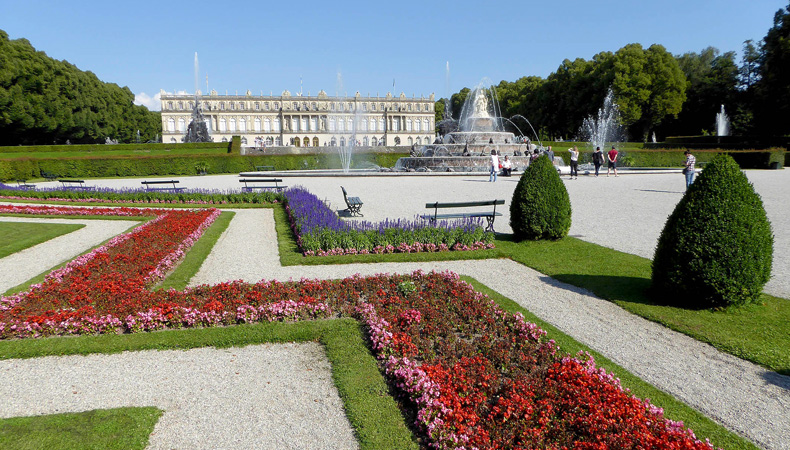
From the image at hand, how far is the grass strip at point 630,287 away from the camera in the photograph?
15.7ft

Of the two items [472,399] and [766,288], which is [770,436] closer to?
[472,399]

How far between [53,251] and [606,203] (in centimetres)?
1335

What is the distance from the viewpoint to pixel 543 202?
29.9 feet

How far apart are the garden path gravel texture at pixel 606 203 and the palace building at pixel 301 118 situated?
76923 millimetres

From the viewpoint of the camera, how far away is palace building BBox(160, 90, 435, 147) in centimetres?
9662

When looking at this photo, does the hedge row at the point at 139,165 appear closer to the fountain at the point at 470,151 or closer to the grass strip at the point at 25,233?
the fountain at the point at 470,151

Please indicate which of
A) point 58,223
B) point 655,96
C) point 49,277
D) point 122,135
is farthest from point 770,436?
point 122,135

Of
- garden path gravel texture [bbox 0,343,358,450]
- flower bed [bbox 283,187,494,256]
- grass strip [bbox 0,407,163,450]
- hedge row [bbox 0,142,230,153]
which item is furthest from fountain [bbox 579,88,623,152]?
grass strip [bbox 0,407,163,450]

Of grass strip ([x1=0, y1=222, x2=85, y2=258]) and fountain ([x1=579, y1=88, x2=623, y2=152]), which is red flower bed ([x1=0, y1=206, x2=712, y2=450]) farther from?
fountain ([x1=579, y1=88, x2=623, y2=152])

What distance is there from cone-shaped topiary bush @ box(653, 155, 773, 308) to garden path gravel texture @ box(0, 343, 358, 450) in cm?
402

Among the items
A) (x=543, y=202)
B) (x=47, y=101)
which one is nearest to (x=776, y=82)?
(x=543, y=202)

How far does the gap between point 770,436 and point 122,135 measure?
86271 millimetres

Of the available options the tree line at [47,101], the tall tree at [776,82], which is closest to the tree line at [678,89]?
the tall tree at [776,82]

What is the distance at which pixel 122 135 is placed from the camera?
76.5 m
